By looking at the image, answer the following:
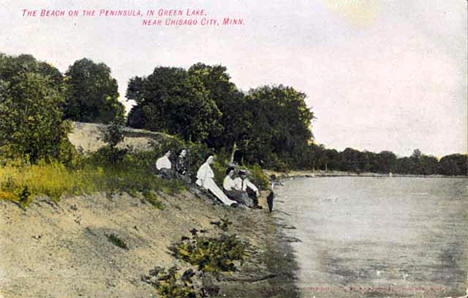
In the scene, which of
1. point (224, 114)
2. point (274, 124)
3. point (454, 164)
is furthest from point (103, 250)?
point (454, 164)

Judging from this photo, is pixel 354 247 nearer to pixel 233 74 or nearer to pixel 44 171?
pixel 233 74

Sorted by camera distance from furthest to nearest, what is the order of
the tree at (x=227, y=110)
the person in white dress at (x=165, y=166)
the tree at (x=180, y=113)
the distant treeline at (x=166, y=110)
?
the tree at (x=180, y=113) < the person in white dress at (x=165, y=166) < the tree at (x=227, y=110) < the distant treeline at (x=166, y=110)

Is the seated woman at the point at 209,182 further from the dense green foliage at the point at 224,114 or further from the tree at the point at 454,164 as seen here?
the tree at the point at 454,164

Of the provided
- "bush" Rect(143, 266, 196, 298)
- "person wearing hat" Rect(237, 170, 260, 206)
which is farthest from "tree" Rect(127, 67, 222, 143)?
"bush" Rect(143, 266, 196, 298)

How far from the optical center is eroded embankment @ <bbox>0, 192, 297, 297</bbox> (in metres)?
6.38

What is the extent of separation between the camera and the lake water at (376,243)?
27.0 feet

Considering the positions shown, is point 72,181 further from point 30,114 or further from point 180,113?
point 180,113

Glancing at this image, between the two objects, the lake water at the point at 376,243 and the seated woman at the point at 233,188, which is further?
the seated woman at the point at 233,188

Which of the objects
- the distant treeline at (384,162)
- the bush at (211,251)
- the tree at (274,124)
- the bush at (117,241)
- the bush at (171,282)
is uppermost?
the tree at (274,124)

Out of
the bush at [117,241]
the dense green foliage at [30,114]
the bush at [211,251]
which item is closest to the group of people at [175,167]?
the bush at [211,251]

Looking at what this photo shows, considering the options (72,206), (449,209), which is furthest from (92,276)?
(449,209)

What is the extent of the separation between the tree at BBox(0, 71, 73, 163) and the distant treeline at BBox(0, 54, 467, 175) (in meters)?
0.02

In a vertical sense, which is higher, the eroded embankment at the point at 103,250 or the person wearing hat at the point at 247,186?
the person wearing hat at the point at 247,186

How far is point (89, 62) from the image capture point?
362 inches
